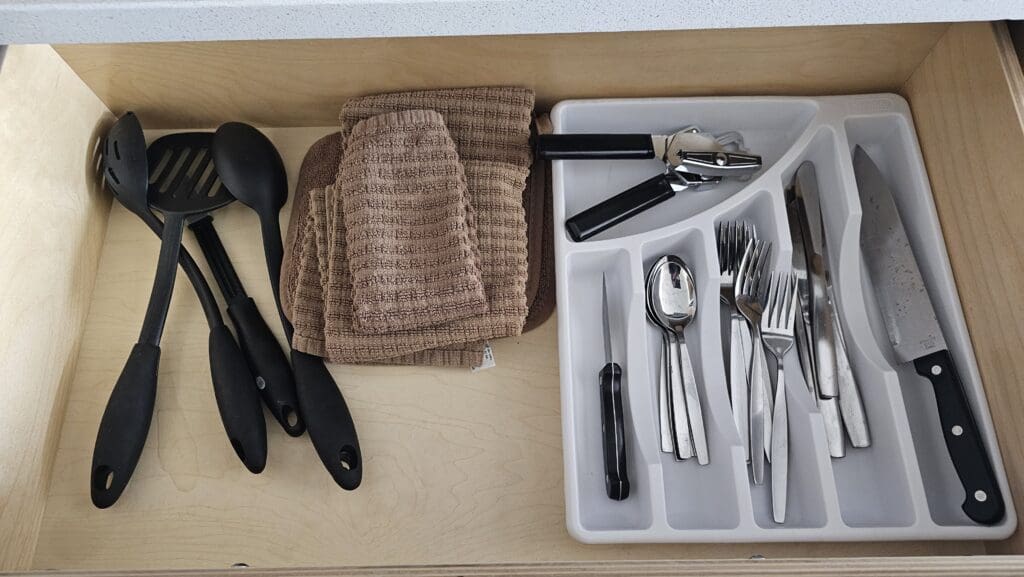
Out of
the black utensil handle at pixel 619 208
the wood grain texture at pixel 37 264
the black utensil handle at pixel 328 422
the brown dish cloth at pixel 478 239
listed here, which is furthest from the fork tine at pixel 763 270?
the wood grain texture at pixel 37 264

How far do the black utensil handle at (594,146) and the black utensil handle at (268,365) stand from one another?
31cm

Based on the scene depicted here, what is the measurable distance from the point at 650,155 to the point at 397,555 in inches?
17.3

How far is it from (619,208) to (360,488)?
347 mm

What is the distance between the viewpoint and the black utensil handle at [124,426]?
2.02ft

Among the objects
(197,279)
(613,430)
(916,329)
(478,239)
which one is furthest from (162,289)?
(916,329)

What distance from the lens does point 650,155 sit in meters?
0.74

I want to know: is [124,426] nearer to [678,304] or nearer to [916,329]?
[678,304]

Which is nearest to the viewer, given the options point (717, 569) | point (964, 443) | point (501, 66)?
point (717, 569)

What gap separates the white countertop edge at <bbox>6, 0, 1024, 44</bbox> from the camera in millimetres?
448

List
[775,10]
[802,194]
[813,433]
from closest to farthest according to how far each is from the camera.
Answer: [775,10] < [813,433] < [802,194]

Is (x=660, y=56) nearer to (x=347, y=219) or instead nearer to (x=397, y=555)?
(x=347, y=219)

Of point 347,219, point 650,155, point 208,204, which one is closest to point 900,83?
point 650,155

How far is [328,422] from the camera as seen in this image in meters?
0.63

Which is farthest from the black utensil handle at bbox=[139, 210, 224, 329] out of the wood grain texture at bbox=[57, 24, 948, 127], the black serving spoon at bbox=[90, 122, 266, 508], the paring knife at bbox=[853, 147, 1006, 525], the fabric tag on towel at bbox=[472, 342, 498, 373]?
the paring knife at bbox=[853, 147, 1006, 525]
